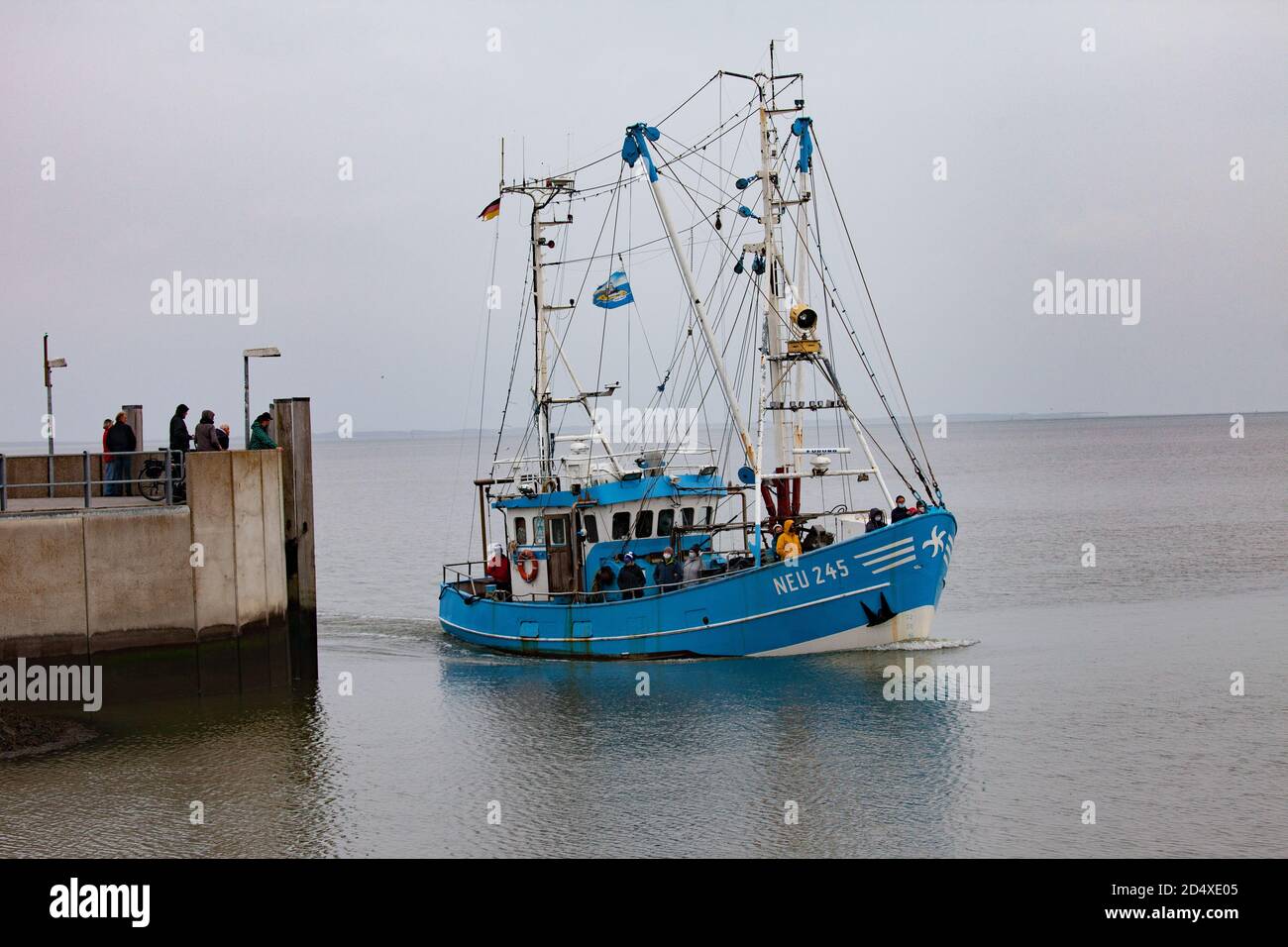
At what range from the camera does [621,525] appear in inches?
1103

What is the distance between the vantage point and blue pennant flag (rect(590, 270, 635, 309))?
28.5 m

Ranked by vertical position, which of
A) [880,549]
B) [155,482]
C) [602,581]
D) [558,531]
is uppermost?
[155,482]

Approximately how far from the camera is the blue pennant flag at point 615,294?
1123 inches

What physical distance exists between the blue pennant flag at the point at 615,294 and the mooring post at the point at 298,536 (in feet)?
25.6

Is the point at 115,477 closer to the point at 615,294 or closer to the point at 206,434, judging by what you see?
the point at 206,434

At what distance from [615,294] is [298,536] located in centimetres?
921

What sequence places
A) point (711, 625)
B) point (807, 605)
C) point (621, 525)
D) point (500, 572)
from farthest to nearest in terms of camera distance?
point (500, 572), point (621, 525), point (711, 625), point (807, 605)

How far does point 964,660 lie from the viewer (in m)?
25.9

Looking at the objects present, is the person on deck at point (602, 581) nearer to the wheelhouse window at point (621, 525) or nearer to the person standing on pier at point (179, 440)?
the wheelhouse window at point (621, 525)

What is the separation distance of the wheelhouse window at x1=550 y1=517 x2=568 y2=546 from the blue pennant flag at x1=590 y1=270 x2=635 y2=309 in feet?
15.0

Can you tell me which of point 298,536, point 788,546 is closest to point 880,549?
point 788,546

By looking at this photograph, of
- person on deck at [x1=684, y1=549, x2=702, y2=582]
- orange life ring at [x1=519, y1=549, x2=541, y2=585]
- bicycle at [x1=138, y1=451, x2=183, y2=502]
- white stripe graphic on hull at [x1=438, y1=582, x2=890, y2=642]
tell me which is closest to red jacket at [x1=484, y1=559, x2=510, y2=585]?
orange life ring at [x1=519, y1=549, x2=541, y2=585]
